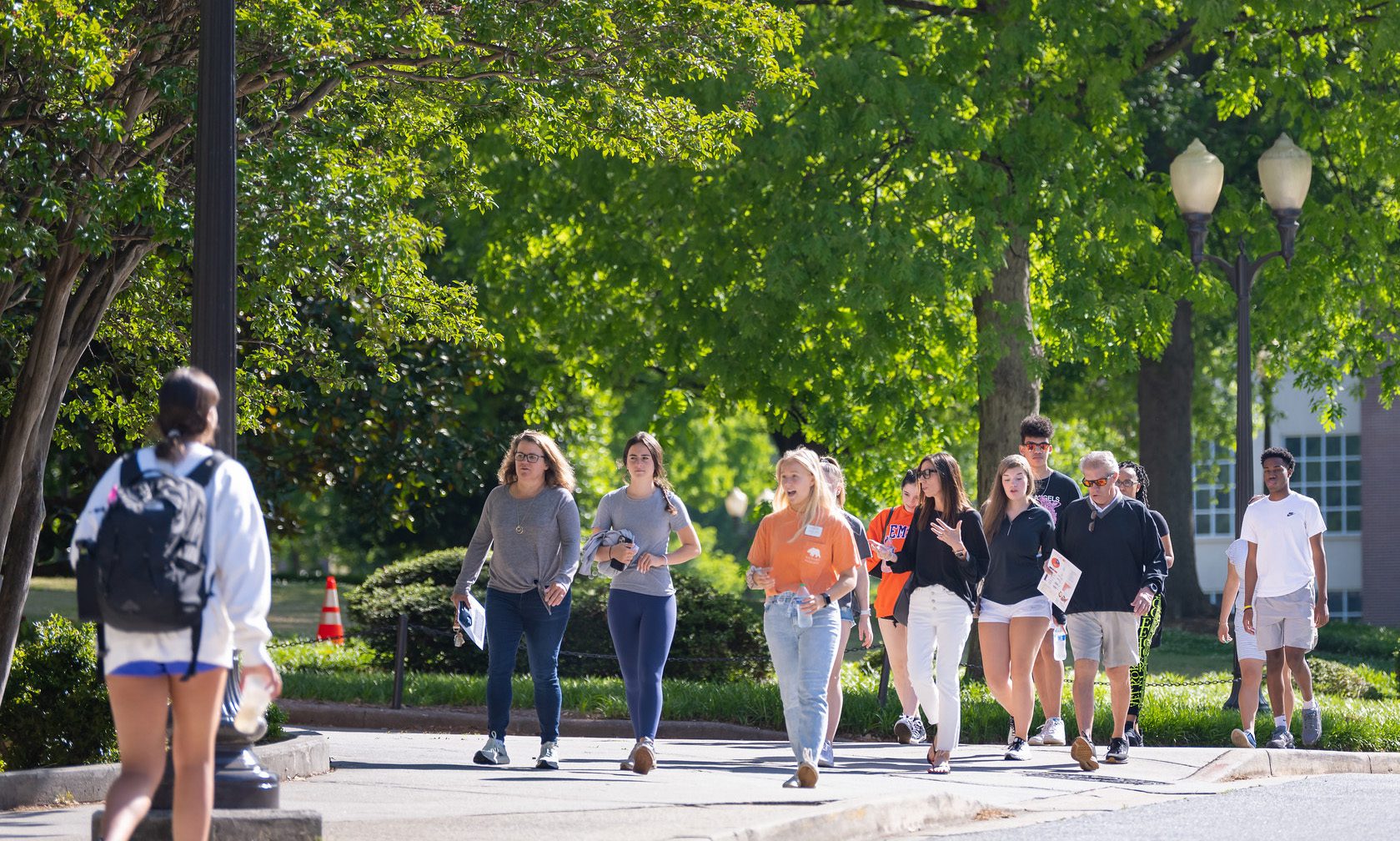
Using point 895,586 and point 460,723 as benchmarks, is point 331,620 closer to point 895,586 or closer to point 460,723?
point 460,723

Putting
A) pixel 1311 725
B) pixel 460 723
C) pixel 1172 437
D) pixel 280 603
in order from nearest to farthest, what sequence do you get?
pixel 1311 725 → pixel 460 723 → pixel 1172 437 → pixel 280 603

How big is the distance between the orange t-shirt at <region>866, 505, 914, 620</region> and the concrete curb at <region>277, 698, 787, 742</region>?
2.62 metres

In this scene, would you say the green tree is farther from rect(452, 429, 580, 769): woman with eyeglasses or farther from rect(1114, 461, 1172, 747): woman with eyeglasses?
rect(1114, 461, 1172, 747): woman with eyeglasses

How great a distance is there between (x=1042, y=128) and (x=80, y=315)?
928 cm

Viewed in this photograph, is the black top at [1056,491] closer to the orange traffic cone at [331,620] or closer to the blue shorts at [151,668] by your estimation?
the blue shorts at [151,668]

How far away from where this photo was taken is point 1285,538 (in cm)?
1201

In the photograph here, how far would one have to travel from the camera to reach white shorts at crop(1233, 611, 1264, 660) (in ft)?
40.6

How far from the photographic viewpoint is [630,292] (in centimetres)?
1883

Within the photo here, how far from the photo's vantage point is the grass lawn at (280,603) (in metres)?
26.9

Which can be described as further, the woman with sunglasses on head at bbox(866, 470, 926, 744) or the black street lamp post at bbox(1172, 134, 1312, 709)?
the black street lamp post at bbox(1172, 134, 1312, 709)

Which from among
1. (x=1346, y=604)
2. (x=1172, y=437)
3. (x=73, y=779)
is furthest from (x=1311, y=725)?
(x=1346, y=604)

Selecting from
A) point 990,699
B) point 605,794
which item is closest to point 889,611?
point 990,699

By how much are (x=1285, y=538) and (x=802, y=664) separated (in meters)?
4.80

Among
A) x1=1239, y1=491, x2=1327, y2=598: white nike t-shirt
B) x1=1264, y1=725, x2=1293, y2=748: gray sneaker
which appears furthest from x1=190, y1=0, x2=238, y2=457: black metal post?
x1=1264, y1=725, x2=1293, y2=748: gray sneaker
